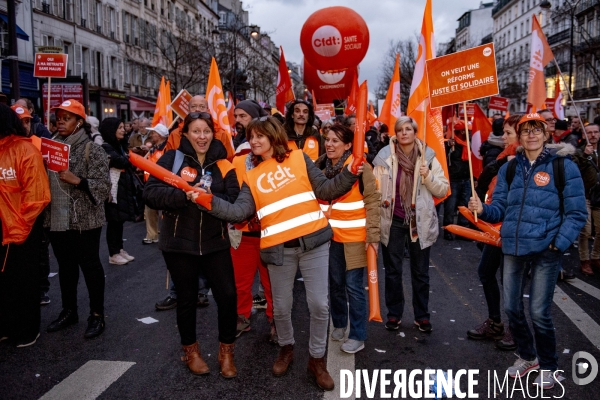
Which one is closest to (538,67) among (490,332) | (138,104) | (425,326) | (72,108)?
(490,332)

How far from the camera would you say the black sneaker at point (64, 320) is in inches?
189

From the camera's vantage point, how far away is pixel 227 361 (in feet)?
12.8

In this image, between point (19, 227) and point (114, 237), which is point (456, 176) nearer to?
point (114, 237)

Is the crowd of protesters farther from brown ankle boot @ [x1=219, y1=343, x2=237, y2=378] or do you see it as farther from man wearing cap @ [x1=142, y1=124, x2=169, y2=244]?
man wearing cap @ [x1=142, y1=124, x2=169, y2=244]

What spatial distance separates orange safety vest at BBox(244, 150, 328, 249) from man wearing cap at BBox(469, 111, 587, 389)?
1.25m

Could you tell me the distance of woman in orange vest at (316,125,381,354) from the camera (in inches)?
161

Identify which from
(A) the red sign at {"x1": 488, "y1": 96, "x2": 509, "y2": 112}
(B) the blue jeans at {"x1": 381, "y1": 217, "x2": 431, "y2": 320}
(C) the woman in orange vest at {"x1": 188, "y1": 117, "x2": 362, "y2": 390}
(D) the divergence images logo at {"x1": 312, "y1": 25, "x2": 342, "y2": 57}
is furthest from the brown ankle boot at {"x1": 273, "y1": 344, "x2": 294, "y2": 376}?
(A) the red sign at {"x1": 488, "y1": 96, "x2": 509, "y2": 112}

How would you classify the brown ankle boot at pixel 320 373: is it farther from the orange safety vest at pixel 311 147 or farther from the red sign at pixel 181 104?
the red sign at pixel 181 104

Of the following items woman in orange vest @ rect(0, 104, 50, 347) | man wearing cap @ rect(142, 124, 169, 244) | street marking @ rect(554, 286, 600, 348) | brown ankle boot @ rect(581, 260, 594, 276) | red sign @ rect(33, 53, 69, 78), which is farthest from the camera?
man wearing cap @ rect(142, 124, 169, 244)

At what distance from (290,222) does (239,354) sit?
57.2 inches

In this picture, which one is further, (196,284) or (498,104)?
(498,104)

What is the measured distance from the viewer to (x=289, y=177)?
142 inches

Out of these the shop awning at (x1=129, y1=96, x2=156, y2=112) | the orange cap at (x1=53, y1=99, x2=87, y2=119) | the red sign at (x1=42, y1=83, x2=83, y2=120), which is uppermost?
the shop awning at (x1=129, y1=96, x2=156, y2=112)

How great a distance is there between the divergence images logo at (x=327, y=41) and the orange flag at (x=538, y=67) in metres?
4.76
